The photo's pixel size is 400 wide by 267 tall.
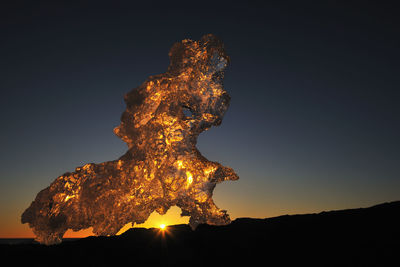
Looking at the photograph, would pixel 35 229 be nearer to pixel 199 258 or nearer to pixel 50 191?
pixel 50 191

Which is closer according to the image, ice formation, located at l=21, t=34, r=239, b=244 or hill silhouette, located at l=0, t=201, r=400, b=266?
hill silhouette, located at l=0, t=201, r=400, b=266

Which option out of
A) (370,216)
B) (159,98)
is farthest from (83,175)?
(370,216)

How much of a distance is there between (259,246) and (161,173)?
245 centimetres

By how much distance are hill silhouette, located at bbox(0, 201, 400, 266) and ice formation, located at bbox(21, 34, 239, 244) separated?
0.51 metres

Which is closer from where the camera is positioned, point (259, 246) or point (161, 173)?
point (259, 246)

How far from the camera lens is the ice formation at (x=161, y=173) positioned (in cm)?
650

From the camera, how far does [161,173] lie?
659 cm

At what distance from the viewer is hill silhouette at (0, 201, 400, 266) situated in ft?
14.9

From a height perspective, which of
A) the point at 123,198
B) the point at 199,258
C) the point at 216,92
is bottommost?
the point at 199,258

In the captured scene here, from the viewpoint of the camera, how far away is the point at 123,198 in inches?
262

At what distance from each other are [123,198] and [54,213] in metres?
1.36

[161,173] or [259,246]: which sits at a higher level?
[161,173]

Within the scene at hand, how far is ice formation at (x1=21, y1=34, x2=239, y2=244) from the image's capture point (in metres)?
6.50

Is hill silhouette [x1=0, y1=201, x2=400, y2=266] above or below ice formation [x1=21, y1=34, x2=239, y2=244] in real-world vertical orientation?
below
